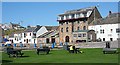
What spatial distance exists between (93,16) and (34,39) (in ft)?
109

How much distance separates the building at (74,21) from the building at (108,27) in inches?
159

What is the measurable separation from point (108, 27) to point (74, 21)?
1789 cm

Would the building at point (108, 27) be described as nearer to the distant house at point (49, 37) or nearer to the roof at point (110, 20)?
the roof at point (110, 20)

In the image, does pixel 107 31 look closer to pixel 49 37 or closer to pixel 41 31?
pixel 49 37

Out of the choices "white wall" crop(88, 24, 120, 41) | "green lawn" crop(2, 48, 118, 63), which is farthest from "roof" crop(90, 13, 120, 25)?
"green lawn" crop(2, 48, 118, 63)

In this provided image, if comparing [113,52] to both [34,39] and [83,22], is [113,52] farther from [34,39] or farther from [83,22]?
[34,39]

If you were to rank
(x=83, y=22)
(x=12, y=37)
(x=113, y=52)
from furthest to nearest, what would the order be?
(x=12, y=37)
(x=83, y=22)
(x=113, y=52)

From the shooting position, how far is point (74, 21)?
3900 inches

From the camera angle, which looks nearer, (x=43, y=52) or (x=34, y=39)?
(x=43, y=52)

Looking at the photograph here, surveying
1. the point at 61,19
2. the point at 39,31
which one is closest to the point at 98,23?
the point at 61,19

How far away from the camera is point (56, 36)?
10638 centimetres

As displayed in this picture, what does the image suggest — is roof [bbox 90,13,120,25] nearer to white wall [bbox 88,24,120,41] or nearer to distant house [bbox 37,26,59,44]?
white wall [bbox 88,24,120,41]

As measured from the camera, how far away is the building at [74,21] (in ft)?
306

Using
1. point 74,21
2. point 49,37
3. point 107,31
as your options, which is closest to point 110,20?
point 107,31
